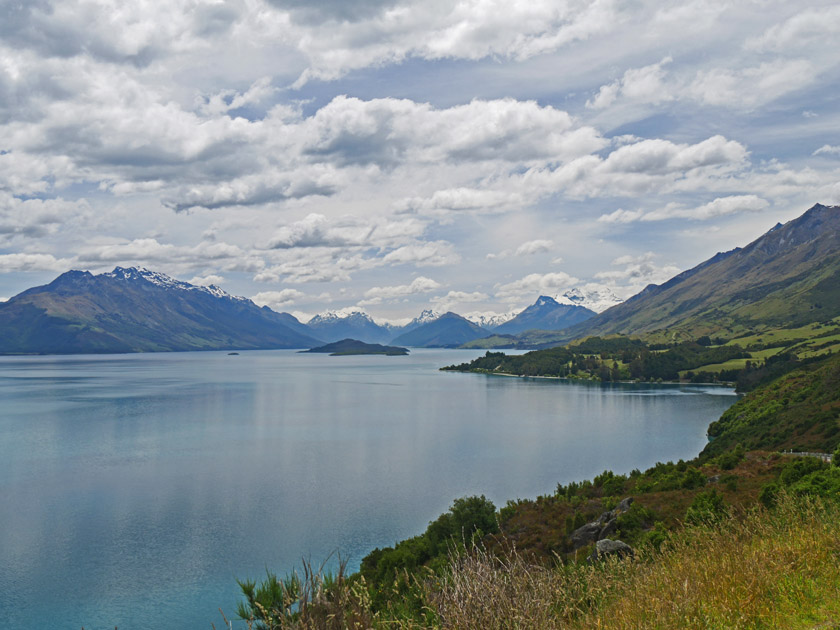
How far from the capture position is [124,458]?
76.9 meters

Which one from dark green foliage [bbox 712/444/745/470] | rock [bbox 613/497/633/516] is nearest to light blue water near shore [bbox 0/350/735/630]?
rock [bbox 613/497/633/516]

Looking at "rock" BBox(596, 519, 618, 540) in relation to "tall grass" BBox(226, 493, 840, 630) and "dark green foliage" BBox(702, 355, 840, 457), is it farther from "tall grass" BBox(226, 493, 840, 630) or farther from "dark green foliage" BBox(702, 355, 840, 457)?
"dark green foliage" BBox(702, 355, 840, 457)

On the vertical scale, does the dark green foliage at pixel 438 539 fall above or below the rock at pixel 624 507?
below

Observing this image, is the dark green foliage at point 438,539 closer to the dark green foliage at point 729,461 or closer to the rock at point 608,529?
the rock at point 608,529

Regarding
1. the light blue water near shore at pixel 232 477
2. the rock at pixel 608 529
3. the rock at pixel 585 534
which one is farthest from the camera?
the light blue water near shore at pixel 232 477

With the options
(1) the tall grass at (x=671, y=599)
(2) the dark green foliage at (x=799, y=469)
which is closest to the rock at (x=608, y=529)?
(2) the dark green foliage at (x=799, y=469)

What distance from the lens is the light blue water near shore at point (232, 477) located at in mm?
37469

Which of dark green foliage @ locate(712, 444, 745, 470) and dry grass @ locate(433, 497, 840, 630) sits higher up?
dry grass @ locate(433, 497, 840, 630)

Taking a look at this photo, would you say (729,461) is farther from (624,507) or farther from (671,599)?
(671,599)

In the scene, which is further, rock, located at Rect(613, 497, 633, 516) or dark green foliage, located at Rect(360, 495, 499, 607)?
rock, located at Rect(613, 497, 633, 516)

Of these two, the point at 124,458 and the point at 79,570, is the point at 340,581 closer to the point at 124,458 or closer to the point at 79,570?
the point at 79,570

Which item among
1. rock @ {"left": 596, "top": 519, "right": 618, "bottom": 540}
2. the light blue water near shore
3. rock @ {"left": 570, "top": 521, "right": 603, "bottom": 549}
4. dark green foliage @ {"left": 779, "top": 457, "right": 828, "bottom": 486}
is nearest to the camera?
dark green foliage @ {"left": 779, "top": 457, "right": 828, "bottom": 486}

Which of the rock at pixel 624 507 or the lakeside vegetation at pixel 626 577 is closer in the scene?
the lakeside vegetation at pixel 626 577

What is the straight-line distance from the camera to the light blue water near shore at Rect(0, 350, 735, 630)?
37469 millimetres
